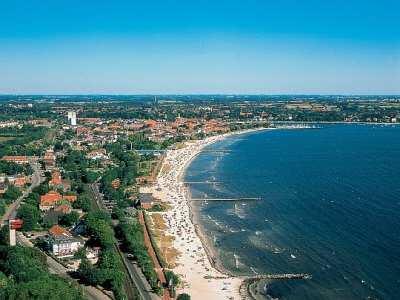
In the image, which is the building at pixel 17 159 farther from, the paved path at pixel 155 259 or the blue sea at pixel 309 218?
the paved path at pixel 155 259

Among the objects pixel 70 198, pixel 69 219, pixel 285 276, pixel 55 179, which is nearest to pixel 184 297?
pixel 285 276

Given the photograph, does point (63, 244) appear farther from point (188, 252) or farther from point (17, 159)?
point (17, 159)

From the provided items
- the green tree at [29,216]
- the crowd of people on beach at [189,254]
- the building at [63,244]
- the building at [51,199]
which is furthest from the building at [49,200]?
the building at [63,244]

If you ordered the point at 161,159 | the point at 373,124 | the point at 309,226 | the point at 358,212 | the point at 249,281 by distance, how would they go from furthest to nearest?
the point at 373,124 < the point at 161,159 < the point at 358,212 < the point at 309,226 < the point at 249,281

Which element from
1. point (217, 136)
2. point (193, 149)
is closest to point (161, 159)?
point (193, 149)

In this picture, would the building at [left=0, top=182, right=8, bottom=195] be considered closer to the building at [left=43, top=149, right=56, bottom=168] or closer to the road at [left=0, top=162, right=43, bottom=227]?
the road at [left=0, top=162, right=43, bottom=227]

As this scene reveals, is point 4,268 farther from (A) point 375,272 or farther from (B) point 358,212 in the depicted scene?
(B) point 358,212
